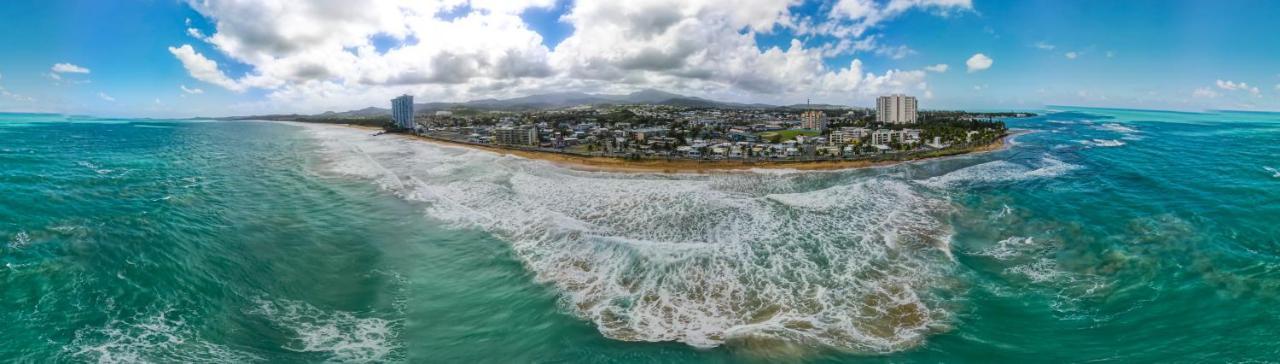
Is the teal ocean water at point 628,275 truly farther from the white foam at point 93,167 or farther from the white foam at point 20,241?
the white foam at point 93,167

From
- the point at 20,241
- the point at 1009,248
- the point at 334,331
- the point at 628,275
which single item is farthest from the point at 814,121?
the point at 20,241

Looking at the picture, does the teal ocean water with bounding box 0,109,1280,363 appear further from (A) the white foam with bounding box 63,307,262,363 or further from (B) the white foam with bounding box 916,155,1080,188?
(B) the white foam with bounding box 916,155,1080,188

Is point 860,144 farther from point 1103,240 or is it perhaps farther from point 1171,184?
point 1103,240

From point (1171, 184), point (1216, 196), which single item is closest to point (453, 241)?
point (1216, 196)

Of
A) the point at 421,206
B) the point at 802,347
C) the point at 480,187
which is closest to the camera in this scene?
the point at 802,347

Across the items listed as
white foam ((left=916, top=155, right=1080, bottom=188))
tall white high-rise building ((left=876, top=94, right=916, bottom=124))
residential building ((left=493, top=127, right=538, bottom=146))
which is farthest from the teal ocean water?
tall white high-rise building ((left=876, top=94, right=916, bottom=124))

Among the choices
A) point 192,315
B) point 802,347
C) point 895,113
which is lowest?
→ point 802,347

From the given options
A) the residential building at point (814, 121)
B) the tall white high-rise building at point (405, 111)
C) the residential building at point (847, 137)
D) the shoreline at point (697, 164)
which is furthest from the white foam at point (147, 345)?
the tall white high-rise building at point (405, 111)
